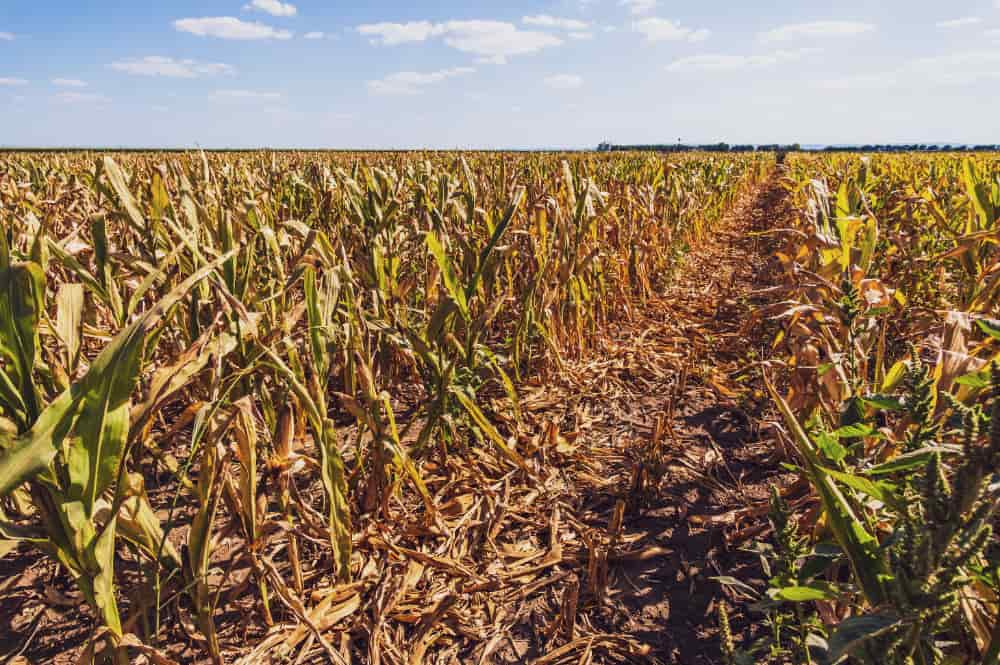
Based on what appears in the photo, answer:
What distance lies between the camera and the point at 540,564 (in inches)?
73.1

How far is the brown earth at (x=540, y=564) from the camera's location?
1546 millimetres

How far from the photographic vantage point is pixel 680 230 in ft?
21.7

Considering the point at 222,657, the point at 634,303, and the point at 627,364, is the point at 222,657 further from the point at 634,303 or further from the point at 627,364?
the point at 634,303

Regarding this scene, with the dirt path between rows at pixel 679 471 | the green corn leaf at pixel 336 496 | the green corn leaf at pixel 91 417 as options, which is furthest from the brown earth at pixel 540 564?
the green corn leaf at pixel 91 417

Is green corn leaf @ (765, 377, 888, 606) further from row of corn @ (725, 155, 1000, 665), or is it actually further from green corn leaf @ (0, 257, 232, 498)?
green corn leaf @ (0, 257, 232, 498)

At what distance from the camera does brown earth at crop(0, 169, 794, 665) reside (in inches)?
60.9

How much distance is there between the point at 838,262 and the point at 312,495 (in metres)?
2.48

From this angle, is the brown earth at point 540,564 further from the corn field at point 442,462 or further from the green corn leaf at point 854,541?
the green corn leaf at point 854,541

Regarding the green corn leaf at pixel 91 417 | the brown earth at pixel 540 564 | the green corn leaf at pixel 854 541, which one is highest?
the green corn leaf at pixel 91 417

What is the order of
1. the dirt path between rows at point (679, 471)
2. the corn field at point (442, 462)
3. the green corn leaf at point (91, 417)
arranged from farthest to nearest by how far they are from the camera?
the dirt path between rows at point (679, 471), the corn field at point (442, 462), the green corn leaf at point (91, 417)

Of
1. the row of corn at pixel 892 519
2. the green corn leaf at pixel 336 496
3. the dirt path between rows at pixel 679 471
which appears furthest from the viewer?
the dirt path between rows at pixel 679 471

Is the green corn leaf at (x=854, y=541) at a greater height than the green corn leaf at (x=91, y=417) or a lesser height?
lesser

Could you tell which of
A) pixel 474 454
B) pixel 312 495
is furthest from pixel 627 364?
pixel 312 495

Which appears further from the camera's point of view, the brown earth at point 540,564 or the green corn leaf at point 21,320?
the brown earth at point 540,564
